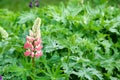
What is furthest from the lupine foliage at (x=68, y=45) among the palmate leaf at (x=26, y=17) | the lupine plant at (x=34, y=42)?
the lupine plant at (x=34, y=42)

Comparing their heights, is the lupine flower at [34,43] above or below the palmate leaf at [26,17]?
below

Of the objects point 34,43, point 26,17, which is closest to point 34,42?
point 34,43

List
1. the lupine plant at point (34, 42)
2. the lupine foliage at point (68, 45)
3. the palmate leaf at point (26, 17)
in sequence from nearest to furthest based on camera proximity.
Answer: the lupine plant at point (34, 42) < the lupine foliage at point (68, 45) < the palmate leaf at point (26, 17)

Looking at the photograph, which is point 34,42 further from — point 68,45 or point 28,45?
point 68,45

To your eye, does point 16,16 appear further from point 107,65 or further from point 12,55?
point 107,65

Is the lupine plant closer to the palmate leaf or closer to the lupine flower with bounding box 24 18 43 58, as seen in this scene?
the lupine flower with bounding box 24 18 43 58

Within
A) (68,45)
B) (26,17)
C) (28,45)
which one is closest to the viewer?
(28,45)

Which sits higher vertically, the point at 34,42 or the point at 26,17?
the point at 26,17

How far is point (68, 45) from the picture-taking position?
2.78 meters

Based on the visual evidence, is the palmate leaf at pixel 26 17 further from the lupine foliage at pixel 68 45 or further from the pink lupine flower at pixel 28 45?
the pink lupine flower at pixel 28 45

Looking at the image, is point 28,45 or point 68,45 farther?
point 68,45

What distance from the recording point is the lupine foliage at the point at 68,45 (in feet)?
8.76

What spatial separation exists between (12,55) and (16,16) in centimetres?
70

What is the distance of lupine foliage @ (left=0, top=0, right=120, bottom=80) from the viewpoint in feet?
8.76
